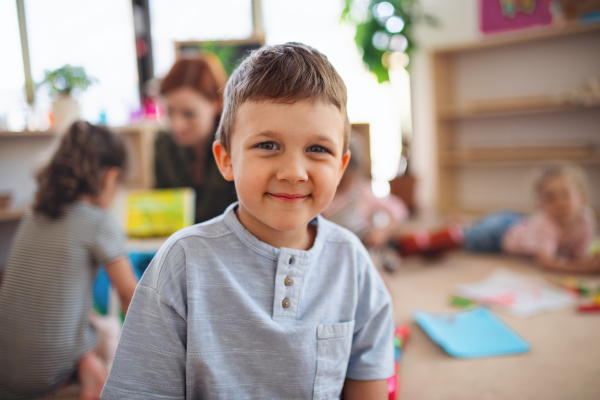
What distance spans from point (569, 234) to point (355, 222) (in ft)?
3.91

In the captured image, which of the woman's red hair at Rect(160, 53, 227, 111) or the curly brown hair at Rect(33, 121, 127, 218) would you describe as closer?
the curly brown hair at Rect(33, 121, 127, 218)

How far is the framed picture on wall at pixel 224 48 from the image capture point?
2.53m

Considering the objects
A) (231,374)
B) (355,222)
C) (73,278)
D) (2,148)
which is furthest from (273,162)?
(2,148)

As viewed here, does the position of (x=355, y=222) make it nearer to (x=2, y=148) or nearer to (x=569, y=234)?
(x=569, y=234)

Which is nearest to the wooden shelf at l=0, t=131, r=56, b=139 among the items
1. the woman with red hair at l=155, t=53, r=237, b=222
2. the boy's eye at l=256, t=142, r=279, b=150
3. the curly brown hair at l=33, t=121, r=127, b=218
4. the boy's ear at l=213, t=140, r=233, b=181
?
the woman with red hair at l=155, t=53, r=237, b=222

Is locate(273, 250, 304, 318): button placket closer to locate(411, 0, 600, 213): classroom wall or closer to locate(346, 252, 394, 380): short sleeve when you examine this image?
locate(346, 252, 394, 380): short sleeve

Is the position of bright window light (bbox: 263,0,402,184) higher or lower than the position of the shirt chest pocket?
higher

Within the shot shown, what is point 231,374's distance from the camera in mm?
594

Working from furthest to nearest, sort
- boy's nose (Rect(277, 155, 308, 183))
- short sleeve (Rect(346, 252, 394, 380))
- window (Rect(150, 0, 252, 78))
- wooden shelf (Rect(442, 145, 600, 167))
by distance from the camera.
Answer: window (Rect(150, 0, 252, 78))
wooden shelf (Rect(442, 145, 600, 167))
short sleeve (Rect(346, 252, 394, 380))
boy's nose (Rect(277, 155, 308, 183))

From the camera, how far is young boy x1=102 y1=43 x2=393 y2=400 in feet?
1.90

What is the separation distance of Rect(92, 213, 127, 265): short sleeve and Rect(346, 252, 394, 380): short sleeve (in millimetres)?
580

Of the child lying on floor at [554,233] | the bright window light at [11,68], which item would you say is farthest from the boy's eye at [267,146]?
the bright window light at [11,68]

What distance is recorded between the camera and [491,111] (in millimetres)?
3475

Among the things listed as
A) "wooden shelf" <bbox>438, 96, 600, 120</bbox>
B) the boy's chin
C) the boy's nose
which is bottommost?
the boy's chin
